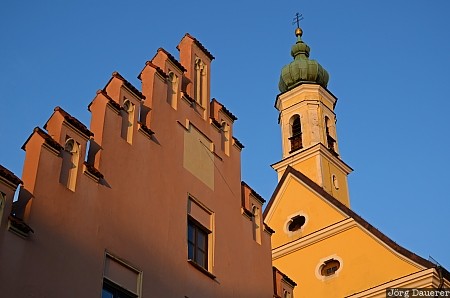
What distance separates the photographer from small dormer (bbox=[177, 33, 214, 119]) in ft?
57.9

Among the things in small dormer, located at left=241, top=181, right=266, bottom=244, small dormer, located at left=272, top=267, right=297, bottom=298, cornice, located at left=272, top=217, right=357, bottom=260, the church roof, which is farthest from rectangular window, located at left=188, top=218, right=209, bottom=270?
cornice, located at left=272, top=217, right=357, bottom=260

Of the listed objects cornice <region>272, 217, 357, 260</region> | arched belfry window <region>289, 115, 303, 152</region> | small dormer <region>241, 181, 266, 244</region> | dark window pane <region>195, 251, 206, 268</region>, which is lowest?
dark window pane <region>195, 251, 206, 268</region>

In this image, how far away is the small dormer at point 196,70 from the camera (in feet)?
57.9

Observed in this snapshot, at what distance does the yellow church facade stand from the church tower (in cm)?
4

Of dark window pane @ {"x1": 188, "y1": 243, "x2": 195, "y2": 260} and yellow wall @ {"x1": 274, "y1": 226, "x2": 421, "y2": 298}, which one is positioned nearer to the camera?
dark window pane @ {"x1": 188, "y1": 243, "x2": 195, "y2": 260}

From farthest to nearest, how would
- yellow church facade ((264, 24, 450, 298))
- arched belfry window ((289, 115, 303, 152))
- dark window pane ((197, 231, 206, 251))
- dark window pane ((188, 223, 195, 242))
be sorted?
arched belfry window ((289, 115, 303, 152)) < yellow church facade ((264, 24, 450, 298)) < dark window pane ((197, 231, 206, 251)) < dark window pane ((188, 223, 195, 242))

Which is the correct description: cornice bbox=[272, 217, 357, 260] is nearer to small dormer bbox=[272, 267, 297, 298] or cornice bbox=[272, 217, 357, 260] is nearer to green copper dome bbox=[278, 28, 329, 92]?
small dormer bbox=[272, 267, 297, 298]

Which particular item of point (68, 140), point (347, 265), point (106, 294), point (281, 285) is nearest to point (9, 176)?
point (68, 140)

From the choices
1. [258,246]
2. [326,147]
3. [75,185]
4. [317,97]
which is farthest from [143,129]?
[317,97]

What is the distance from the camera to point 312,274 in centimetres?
2558

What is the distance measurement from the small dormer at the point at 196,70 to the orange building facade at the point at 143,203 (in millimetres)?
30

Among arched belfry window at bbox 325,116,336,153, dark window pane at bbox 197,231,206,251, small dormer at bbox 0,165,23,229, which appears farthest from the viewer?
arched belfry window at bbox 325,116,336,153

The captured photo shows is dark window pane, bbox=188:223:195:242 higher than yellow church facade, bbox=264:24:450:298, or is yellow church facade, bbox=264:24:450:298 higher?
yellow church facade, bbox=264:24:450:298

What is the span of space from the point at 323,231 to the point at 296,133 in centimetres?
892
